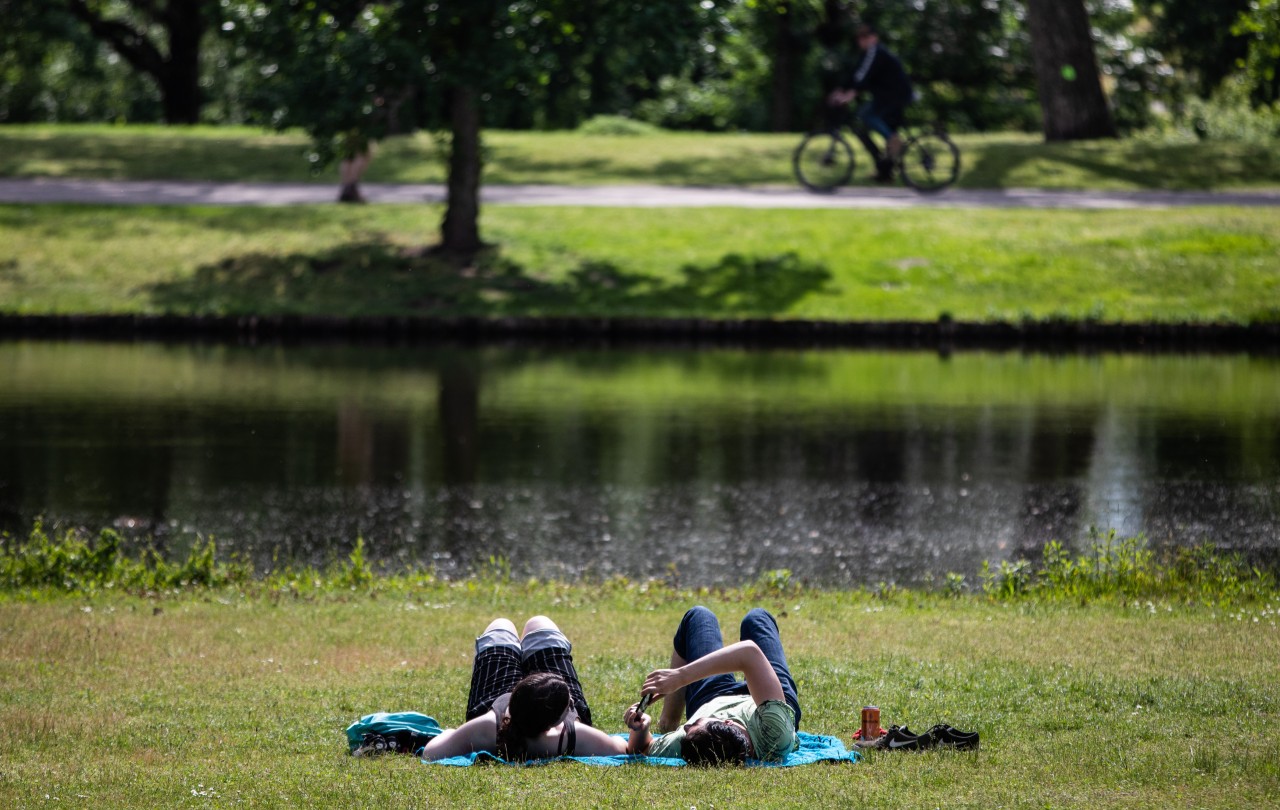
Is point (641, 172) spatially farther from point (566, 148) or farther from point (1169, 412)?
A: point (1169, 412)

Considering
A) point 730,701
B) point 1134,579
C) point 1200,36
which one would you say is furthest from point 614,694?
point 1200,36

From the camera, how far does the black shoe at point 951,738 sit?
7168mm

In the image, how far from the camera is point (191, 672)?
348 inches

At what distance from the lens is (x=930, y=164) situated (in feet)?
100

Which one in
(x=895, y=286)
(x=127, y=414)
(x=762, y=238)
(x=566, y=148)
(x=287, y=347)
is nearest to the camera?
(x=127, y=414)

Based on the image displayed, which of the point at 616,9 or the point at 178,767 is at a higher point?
the point at 616,9

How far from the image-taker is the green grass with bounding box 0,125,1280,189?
32.9 metres

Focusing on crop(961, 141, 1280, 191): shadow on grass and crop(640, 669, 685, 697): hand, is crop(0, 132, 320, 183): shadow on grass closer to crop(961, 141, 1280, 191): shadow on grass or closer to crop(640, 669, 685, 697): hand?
crop(961, 141, 1280, 191): shadow on grass

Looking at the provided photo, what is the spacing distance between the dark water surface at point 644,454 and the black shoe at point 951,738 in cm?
500

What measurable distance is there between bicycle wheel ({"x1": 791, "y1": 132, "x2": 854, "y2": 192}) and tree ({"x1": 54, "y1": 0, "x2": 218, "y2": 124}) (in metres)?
19.4

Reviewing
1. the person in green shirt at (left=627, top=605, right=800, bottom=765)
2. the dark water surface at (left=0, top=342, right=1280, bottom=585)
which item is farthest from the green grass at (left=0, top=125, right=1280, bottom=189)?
the person in green shirt at (left=627, top=605, right=800, bottom=765)

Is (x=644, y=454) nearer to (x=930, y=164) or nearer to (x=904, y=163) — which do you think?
(x=930, y=164)

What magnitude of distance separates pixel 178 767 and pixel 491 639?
1.65m

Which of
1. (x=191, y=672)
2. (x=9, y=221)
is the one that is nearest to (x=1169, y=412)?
(x=191, y=672)
